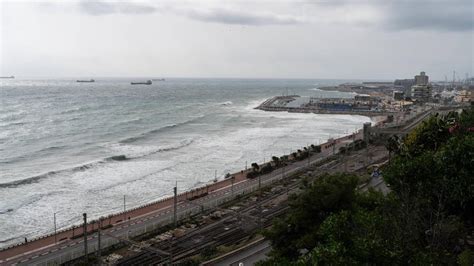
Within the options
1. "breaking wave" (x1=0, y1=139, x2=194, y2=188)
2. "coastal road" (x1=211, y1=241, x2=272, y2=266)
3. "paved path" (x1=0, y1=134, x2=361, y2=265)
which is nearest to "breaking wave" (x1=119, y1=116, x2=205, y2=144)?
"breaking wave" (x1=0, y1=139, x2=194, y2=188)

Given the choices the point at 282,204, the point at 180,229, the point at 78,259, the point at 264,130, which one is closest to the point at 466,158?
the point at 282,204

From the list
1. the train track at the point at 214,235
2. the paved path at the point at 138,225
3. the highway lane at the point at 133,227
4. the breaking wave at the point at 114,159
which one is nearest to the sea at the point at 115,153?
the breaking wave at the point at 114,159

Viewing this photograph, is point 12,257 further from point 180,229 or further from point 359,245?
point 359,245

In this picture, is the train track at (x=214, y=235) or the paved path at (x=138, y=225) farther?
the paved path at (x=138, y=225)

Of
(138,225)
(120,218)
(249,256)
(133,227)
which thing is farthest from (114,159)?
(249,256)

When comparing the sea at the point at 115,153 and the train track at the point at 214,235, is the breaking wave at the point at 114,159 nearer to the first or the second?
the sea at the point at 115,153

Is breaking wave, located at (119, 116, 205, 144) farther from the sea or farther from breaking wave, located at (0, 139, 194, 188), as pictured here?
breaking wave, located at (0, 139, 194, 188)

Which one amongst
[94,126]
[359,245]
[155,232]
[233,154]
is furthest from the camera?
[94,126]

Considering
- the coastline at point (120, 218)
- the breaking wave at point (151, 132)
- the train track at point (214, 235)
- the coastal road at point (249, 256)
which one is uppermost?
the breaking wave at point (151, 132)
